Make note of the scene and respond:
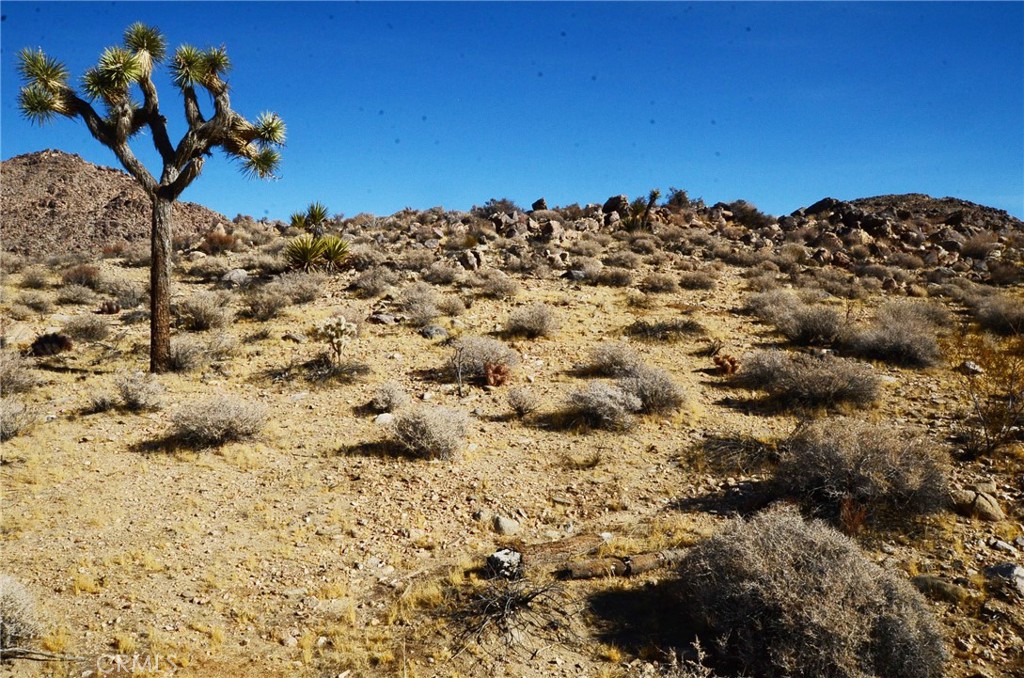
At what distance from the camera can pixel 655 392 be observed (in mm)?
8680

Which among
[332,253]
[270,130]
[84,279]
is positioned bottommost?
[84,279]

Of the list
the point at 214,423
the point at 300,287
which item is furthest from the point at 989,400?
the point at 300,287

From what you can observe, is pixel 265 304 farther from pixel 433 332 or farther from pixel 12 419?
pixel 12 419

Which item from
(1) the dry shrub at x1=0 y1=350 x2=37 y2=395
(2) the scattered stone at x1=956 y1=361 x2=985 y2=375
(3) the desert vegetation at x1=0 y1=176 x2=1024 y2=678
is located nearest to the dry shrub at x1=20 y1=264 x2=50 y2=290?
(3) the desert vegetation at x1=0 y1=176 x2=1024 y2=678

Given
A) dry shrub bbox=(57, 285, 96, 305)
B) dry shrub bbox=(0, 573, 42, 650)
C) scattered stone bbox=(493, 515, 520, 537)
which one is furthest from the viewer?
dry shrub bbox=(57, 285, 96, 305)

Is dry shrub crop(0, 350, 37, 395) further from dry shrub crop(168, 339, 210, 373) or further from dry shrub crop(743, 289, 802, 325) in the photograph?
dry shrub crop(743, 289, 802, 325)

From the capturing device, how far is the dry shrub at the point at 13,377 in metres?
8.53

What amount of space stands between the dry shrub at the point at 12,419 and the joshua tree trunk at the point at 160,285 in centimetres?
248

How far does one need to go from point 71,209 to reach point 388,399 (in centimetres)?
3562

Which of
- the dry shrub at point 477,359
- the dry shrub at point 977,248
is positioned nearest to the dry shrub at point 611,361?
the dry shrub at point 477,359

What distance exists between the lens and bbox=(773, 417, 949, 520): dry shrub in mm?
5480

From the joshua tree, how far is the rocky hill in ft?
74.7

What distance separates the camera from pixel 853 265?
2155 cm

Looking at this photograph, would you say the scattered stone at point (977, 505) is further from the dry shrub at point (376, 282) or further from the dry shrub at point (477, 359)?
the dry shrub at point (376, 282)
